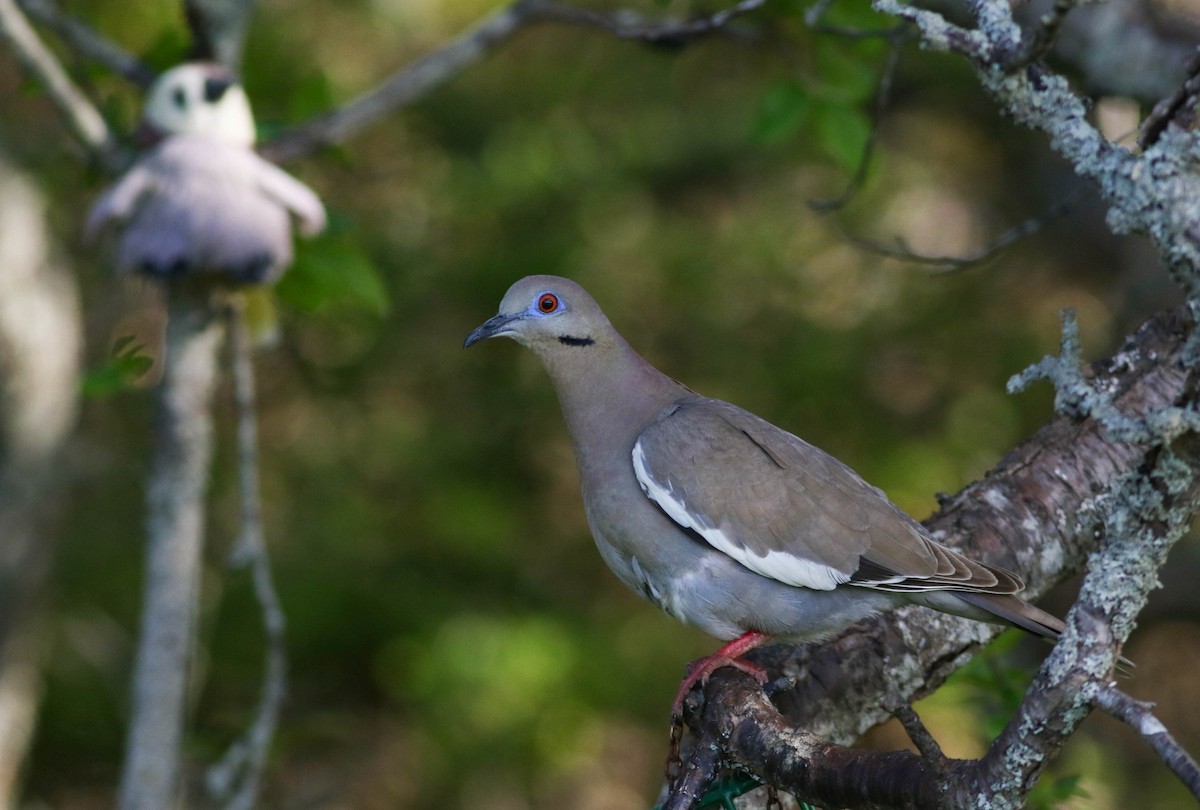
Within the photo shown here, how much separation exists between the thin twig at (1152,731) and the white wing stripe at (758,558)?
1.20m

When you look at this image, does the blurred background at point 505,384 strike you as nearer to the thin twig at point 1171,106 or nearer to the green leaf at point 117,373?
the green leaf at point 117,373

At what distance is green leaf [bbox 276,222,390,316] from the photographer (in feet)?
11.2

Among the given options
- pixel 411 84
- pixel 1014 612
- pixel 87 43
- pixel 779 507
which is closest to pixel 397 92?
pixel 411 84

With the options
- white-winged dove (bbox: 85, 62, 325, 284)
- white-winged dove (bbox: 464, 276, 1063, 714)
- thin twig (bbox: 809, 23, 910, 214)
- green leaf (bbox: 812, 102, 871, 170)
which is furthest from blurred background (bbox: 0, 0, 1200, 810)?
white-winged dove (bbox: 464, 276, 1063, 714)

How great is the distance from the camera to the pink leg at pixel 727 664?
262 centimetres

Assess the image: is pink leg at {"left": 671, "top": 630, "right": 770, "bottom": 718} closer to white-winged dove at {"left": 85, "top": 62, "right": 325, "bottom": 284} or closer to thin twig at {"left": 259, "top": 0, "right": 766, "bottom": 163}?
white-winged dove at {"left": 85, "top": 62, "right": 325, "bottom": 284}

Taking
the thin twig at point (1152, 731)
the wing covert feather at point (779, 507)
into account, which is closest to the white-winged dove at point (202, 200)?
the wing covert feather at point (779, 507)

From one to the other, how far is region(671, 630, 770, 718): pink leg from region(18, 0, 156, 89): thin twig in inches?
93.9

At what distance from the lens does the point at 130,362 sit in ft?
11.2

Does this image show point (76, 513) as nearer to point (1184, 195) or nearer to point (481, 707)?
point (481, 707)

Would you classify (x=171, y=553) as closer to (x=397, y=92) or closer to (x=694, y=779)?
(x=397, y=92)

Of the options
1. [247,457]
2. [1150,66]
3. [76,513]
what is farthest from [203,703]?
[1150,66]

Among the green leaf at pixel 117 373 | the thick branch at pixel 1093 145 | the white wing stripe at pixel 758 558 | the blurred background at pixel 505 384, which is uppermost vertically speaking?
the thick branch at pixel 1093 145

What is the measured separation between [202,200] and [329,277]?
1.29ft
